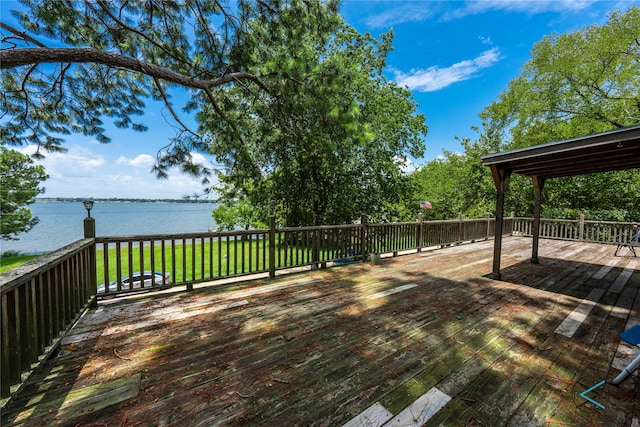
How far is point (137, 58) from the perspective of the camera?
4.11m

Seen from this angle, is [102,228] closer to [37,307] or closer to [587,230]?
[37,307]

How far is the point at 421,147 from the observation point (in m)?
10.8

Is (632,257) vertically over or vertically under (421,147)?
under

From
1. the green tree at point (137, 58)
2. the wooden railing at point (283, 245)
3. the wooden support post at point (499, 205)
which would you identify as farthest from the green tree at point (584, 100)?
the green tree at point (137, 58)

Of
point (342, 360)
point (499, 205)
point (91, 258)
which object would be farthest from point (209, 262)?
point (499, 205)

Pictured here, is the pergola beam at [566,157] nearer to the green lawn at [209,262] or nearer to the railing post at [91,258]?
the green lawn at [209,262]

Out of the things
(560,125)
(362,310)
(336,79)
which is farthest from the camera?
(560,125)

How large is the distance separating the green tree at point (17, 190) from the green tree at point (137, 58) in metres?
14.6

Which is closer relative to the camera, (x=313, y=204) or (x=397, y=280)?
(x=397, y=280)

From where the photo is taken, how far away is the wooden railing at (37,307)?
1495mm

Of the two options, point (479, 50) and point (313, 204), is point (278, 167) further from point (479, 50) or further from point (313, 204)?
point (479, 50)

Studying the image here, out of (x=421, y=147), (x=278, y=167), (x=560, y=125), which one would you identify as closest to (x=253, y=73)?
(x=278, y=167)

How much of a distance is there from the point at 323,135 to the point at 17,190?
2006cm

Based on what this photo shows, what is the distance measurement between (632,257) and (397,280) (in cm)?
729
